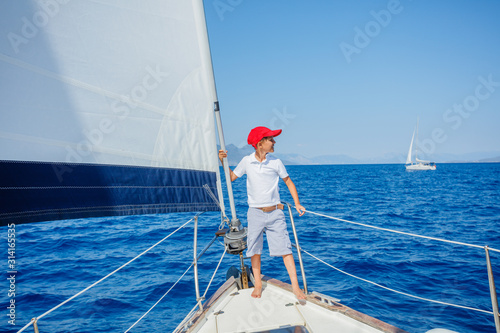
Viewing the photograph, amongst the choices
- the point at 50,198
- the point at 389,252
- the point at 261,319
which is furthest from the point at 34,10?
the point at 389,252

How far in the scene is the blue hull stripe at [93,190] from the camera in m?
2.23

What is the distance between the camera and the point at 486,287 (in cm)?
567

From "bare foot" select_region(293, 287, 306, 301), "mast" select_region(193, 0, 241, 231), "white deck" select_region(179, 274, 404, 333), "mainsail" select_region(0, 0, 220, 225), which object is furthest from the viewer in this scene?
"bare foot" select_region(293, 287, 306, 301)

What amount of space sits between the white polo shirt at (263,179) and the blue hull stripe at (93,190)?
0.37 metres

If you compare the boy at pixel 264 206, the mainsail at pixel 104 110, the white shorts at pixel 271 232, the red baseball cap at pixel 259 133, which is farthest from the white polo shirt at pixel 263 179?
the mainsail at pixel 104 110

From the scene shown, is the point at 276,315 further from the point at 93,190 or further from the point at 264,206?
the point at 93,190

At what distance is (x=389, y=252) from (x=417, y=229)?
335 cm

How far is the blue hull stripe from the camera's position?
2234 mm

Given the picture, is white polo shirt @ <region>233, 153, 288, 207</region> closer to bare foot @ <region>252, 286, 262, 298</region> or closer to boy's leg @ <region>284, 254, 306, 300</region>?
boy's leg @ <region>284, 254, 306, 300</region>

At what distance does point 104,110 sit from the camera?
256cm

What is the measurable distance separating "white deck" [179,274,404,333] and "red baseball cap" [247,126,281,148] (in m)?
1.48

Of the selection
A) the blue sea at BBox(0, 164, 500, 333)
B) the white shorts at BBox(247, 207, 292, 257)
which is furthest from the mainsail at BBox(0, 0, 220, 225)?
the blue sea at BBox(0, 164, 500, 333)

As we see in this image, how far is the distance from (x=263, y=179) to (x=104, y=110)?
1.51 m

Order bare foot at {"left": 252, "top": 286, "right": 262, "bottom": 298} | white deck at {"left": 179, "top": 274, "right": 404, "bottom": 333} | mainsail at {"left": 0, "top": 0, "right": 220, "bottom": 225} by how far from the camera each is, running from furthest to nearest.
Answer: bare foot at {"left": 252, "top": 286, "right": 262, "bottom": 298} → white deck at {"left": 179, "top": 274, "right": 404, "bottom": 333} → mainsail at {"left": 0, "top": 0, "right": 220, "bottom": 225}
